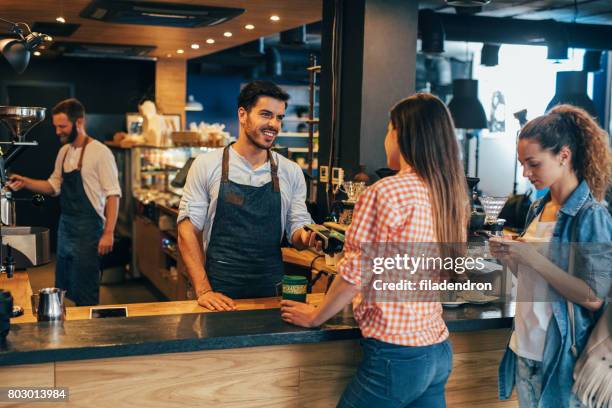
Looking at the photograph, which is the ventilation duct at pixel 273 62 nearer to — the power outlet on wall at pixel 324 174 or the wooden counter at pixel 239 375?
the power outlet on wall at pixel 324 174

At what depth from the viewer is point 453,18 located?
26.1ft

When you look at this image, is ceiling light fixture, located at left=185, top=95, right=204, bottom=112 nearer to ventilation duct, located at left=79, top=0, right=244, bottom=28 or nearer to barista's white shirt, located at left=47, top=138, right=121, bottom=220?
ventilation duct, located at left=79, top=0, right=244, bottom=28

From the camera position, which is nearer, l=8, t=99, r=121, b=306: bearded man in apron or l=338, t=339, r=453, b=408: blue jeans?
l=338, t=339, r=453, b=408: blue jeans

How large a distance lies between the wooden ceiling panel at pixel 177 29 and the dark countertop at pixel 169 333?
10.5 ft

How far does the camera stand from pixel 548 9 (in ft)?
27.7

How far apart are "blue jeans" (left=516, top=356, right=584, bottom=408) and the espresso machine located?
1.97 m

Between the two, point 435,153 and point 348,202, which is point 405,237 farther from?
point 348,202

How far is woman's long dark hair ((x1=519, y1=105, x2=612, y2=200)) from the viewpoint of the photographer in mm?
2164

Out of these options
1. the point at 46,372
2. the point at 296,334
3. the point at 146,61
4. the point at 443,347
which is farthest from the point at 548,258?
the point at 146,61

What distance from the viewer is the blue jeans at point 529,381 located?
2289 mm

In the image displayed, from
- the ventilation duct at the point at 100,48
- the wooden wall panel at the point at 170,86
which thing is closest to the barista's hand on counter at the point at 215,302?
the ventilation duct at the point at 100,48

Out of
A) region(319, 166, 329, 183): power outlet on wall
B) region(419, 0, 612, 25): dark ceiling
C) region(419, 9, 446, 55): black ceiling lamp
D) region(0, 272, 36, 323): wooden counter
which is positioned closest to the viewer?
region(0, 272, 36, 323): wooden counter

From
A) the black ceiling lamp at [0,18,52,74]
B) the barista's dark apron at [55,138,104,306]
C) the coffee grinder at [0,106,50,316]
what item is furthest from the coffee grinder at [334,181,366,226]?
the barista's dark apron at [55,138,104,306]

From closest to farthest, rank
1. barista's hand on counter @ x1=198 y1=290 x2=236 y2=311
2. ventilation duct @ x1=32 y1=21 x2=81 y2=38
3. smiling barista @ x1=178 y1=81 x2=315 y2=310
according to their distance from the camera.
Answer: barista's hand on counter @ x1=198 y1=290 x2=236 y2=311
smiling barista @ x1=178 y1=81 x2=315 y2=310
ventilation duct @ x1=32 y1=21 x2=81 y2=38
